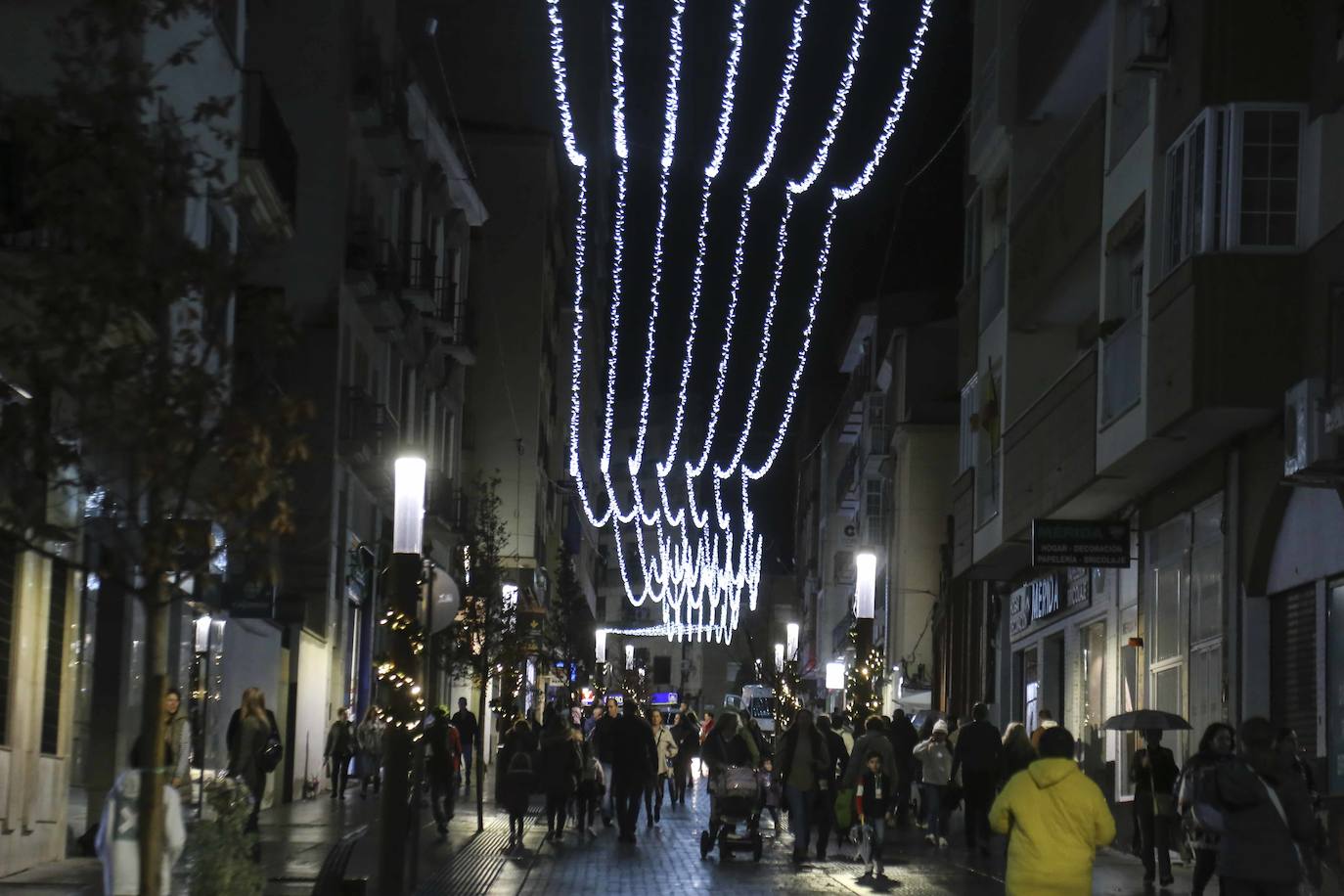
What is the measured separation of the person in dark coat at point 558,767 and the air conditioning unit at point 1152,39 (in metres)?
10.4

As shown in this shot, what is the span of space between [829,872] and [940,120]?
1393 inches

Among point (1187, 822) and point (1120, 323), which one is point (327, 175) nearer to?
point (1120, 323)

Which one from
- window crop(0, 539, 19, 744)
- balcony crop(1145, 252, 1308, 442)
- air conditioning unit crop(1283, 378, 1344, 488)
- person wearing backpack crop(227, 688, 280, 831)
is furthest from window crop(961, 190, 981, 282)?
window crop(0, 539, 19, 744)

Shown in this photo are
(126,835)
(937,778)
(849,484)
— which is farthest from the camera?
(849,484)

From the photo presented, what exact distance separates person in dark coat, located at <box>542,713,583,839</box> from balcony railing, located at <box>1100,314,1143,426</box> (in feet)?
24.6

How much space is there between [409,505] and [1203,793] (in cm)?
811

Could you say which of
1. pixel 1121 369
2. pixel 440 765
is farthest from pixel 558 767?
pixel 1121 369

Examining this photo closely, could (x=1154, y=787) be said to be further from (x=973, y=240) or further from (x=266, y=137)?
(x=973, y=240)

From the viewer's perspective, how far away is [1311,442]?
56.2 feet

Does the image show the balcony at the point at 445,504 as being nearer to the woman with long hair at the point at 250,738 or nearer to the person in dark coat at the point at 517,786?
the person in dark coat at the point at 517,786

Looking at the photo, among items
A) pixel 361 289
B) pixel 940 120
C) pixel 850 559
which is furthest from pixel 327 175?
pixel 850 559

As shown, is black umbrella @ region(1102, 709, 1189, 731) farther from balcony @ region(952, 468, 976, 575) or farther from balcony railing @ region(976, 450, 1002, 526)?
balcony @ region(952, 468, 976, 575)

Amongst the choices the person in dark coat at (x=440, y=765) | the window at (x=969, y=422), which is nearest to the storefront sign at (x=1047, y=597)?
the window at (x=969, y=422)

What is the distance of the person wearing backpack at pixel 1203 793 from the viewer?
12.0m
